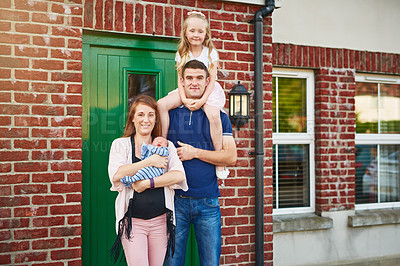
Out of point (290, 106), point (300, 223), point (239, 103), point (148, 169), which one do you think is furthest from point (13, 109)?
point (300, 223)

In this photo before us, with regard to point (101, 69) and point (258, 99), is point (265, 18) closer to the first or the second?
point (258, 99)

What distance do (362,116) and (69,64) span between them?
3605mm

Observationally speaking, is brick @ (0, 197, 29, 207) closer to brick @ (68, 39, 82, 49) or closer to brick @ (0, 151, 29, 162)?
brick @ (0, 151, 29, 162)

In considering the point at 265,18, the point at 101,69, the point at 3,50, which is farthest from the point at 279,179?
the point at 3,50

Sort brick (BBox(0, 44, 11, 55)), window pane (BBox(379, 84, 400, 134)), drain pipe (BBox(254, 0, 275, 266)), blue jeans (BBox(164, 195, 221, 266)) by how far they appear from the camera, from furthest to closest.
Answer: window pane (BBox(379, 84, 400, 134)) < drain pipe (BBox(254, 0, 275, 266)) < brick (BBox(0, 44, 11, 55)) < blue jeans (BBox(164, 195, 221, 266))

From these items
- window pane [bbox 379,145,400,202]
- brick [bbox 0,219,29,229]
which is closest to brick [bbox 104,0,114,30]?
brick [bbox 0,219,29,229]

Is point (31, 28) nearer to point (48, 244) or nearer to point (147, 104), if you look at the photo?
point (147, 104)

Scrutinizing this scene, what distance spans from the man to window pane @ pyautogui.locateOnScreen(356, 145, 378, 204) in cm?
309

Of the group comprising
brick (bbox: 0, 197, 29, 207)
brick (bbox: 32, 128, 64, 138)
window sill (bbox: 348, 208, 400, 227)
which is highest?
brick (bbox: 32, 128, 64, 138)

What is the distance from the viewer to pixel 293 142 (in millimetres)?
4383

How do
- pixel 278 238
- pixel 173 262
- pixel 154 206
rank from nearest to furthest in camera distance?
pixel 154 206, pixel 173 262, pixel 278 238

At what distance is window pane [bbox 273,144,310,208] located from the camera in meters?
4.37

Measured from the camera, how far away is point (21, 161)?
9.20ft

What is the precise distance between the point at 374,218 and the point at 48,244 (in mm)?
3673
